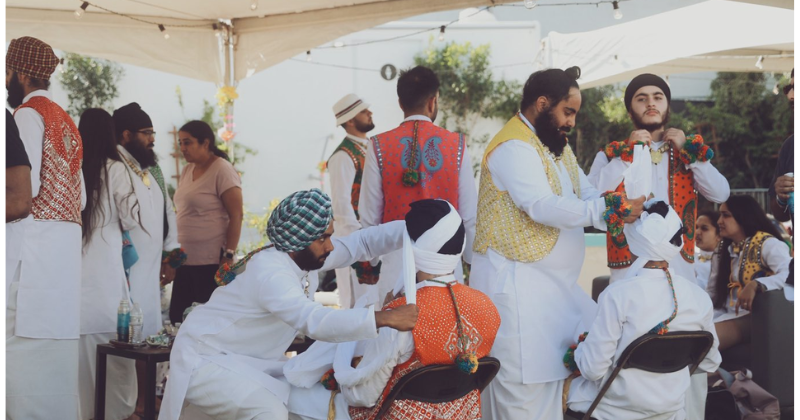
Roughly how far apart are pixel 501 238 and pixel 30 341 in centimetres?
206

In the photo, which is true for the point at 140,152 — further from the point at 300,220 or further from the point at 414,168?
the point at 300,220

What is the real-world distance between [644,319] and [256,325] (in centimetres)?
143

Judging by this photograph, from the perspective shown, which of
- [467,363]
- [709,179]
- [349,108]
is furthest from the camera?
[349,108]

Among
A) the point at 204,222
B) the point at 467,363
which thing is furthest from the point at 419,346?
the point at 204,222

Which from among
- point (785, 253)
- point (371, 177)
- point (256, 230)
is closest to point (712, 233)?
point (785, 253)

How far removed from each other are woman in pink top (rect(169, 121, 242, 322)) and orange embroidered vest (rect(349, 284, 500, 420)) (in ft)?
9.69

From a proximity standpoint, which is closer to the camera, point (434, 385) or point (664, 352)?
point (434, 385)

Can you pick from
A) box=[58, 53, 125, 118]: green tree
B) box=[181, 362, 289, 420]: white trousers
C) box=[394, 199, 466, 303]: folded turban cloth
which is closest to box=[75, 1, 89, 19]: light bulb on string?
box=[181, 362, 289, 420]: white trousers

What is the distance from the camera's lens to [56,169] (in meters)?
3.79

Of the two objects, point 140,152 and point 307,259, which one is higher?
point 140,152

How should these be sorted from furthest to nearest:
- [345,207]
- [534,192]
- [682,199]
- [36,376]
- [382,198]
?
[345,207]
[382,198]
[682,199]
[36,376]
[534,192]

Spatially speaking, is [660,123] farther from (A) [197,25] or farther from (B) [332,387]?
(A) [197,25]

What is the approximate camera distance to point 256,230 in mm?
13977

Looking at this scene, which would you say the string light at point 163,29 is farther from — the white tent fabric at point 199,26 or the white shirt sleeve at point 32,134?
the white shirt sleeve at point 32,134
